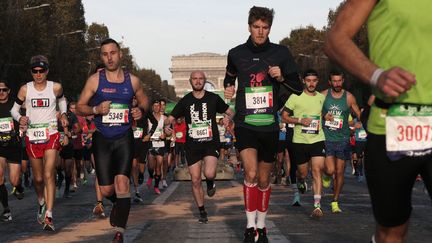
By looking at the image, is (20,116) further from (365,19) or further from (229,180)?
(229,180)

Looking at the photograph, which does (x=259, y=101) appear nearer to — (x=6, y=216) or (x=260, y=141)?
(x=260, y=141)

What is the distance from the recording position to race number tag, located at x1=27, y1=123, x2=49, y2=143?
36.5 feet

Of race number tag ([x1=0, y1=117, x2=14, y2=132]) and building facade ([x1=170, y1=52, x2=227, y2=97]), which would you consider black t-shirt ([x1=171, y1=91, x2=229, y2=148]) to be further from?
building facade ([x1=170, y1=52, x2=227, y2=97])

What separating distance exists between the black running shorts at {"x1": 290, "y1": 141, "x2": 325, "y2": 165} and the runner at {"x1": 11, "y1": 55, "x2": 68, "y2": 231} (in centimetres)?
370

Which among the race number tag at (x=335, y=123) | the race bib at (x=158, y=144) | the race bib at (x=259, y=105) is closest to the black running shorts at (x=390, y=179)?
the race bib at (x=259, y=105)

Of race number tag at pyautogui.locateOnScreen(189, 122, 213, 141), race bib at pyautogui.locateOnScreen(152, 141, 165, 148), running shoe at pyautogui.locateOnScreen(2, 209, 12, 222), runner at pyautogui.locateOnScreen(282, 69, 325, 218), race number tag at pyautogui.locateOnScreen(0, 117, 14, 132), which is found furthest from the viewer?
race bib at pyautogui.locateOnScreen(152, 141, 165, 148)

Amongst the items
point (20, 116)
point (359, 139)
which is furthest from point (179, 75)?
point (20, 116)

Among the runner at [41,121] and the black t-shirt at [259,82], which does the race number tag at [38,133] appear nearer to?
the runner at [41,121]

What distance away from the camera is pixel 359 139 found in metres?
23.7

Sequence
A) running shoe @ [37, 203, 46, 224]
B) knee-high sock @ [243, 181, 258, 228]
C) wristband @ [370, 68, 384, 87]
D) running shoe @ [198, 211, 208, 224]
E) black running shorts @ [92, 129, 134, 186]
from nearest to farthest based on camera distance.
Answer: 1. wristband @ [370, 68, 384, 87]
2. black running shorts @ [92, 129, 134, 186]
3. knee-high sock @ [243, 181, 258, 228]
4. running shoe @ [198, 211, 208, 224]
5. running shoe @ [37, 203, 46, 224]

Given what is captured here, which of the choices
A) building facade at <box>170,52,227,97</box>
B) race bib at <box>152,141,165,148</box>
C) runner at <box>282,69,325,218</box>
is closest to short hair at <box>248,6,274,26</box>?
runner at <box>282,69,325,218</box>

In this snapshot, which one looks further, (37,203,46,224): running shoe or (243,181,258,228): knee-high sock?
(37,203,46,224): running shoe

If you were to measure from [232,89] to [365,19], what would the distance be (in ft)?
16.2

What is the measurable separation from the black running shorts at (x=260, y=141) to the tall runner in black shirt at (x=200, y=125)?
3338mm
